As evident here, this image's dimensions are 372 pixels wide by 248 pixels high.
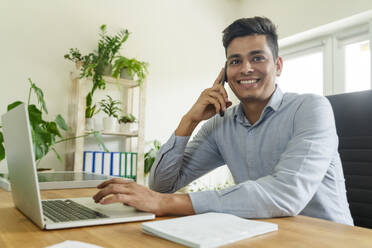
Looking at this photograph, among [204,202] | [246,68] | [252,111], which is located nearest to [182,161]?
[252,111]

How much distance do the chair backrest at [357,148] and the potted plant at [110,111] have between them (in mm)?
1924

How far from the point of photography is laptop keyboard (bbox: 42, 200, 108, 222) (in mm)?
661

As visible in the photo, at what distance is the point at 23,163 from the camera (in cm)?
63

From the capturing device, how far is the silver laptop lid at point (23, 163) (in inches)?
22.1

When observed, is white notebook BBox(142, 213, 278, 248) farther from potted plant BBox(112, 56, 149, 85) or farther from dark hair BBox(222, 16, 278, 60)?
potted plant BBox(112, 56, 149, 85)

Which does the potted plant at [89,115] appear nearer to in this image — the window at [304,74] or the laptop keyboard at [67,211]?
the laptop keyboard at [67,211]

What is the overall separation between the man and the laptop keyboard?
0.15ft

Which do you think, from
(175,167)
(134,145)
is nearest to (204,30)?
(134,145)

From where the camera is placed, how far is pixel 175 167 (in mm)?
1192

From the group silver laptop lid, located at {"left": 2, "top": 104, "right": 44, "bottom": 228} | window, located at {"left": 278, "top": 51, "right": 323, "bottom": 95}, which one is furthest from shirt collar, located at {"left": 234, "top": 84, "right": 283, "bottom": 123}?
window, located at {"left": 278, "top": 51, "right": 323, "bottom": 95}

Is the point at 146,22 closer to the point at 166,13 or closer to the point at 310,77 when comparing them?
the point at 166,13

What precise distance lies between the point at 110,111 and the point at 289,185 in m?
2.23

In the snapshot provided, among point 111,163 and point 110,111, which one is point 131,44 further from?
point 111,163

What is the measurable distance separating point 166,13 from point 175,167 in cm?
256
